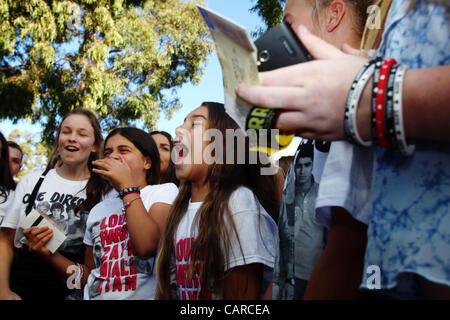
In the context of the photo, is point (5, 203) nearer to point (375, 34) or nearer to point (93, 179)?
point (93, 179)

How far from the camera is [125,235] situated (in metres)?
2.34

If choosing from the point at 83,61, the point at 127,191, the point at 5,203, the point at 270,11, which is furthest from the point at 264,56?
the point at 83,61

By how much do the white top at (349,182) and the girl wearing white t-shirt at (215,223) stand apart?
36.1 inches

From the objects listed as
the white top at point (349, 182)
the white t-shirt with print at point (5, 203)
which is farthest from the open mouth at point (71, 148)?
the white top at point (349, 182)

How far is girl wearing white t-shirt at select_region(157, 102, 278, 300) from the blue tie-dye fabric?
1024mm

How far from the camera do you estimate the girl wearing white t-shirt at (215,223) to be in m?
1.77

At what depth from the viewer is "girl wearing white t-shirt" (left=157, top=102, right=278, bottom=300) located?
5.80ft

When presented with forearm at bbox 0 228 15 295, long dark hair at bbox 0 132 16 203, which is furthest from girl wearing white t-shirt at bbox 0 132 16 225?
forearm at bbox 0 228 15 295

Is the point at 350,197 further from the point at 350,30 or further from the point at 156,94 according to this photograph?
the point at 156,94

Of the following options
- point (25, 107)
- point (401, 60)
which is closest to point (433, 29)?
point (401, 60)

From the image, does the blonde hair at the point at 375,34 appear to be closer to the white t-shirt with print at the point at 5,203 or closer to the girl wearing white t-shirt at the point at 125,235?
the girl wearing white t-shirt at the point at 125,235

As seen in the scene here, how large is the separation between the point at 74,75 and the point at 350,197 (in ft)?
35.4

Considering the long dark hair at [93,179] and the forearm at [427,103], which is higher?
the forearm at [427,103]

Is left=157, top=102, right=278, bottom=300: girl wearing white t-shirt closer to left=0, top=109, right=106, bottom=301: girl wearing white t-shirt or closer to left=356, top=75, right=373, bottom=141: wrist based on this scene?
left=0, top=109, right=106, bottom=301: girl wearing white t-shirt
